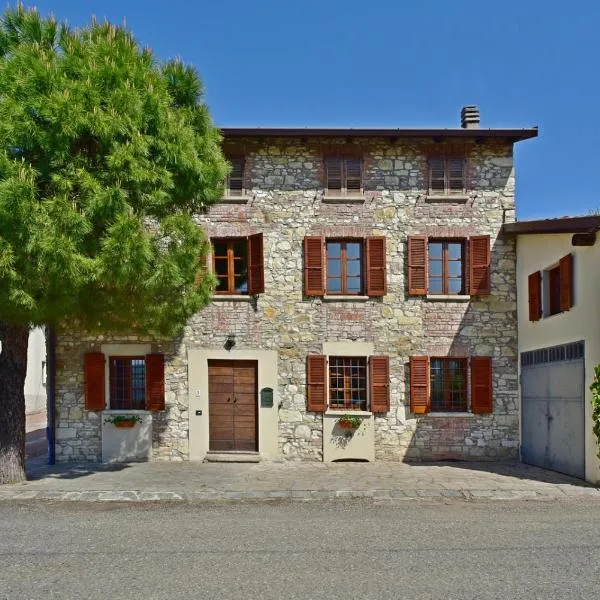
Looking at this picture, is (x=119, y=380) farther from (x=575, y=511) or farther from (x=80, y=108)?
(x=575, y=511)

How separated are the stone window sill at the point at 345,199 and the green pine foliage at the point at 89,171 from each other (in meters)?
3.52

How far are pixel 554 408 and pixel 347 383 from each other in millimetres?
4093

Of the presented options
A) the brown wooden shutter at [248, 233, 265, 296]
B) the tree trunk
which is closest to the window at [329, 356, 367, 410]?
the brown wooden shutter at [248, 233, 265, 296]

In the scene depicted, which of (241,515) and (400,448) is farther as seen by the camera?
(400,448)

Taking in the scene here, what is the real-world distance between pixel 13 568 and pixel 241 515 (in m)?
3.37

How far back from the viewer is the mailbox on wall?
14.0 meters

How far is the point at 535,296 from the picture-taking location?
1341 cm

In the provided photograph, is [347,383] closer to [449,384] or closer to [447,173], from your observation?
[449,384]

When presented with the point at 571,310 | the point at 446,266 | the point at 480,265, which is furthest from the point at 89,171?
the point at 571,310

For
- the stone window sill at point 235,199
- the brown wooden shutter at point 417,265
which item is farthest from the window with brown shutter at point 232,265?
the brown wooden shutter at point 417,265

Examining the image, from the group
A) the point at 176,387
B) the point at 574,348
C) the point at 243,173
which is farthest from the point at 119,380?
the point at 574,348

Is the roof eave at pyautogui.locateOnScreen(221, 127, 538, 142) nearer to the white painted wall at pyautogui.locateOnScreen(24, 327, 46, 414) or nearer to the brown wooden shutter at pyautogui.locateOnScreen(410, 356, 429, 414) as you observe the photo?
the brown wooden shutter at pyautogui.locateOnScreen(410, 356, 429, 414)

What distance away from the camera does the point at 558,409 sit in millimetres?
12297

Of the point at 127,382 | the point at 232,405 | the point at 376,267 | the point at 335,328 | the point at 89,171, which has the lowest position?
the point at 232,405
